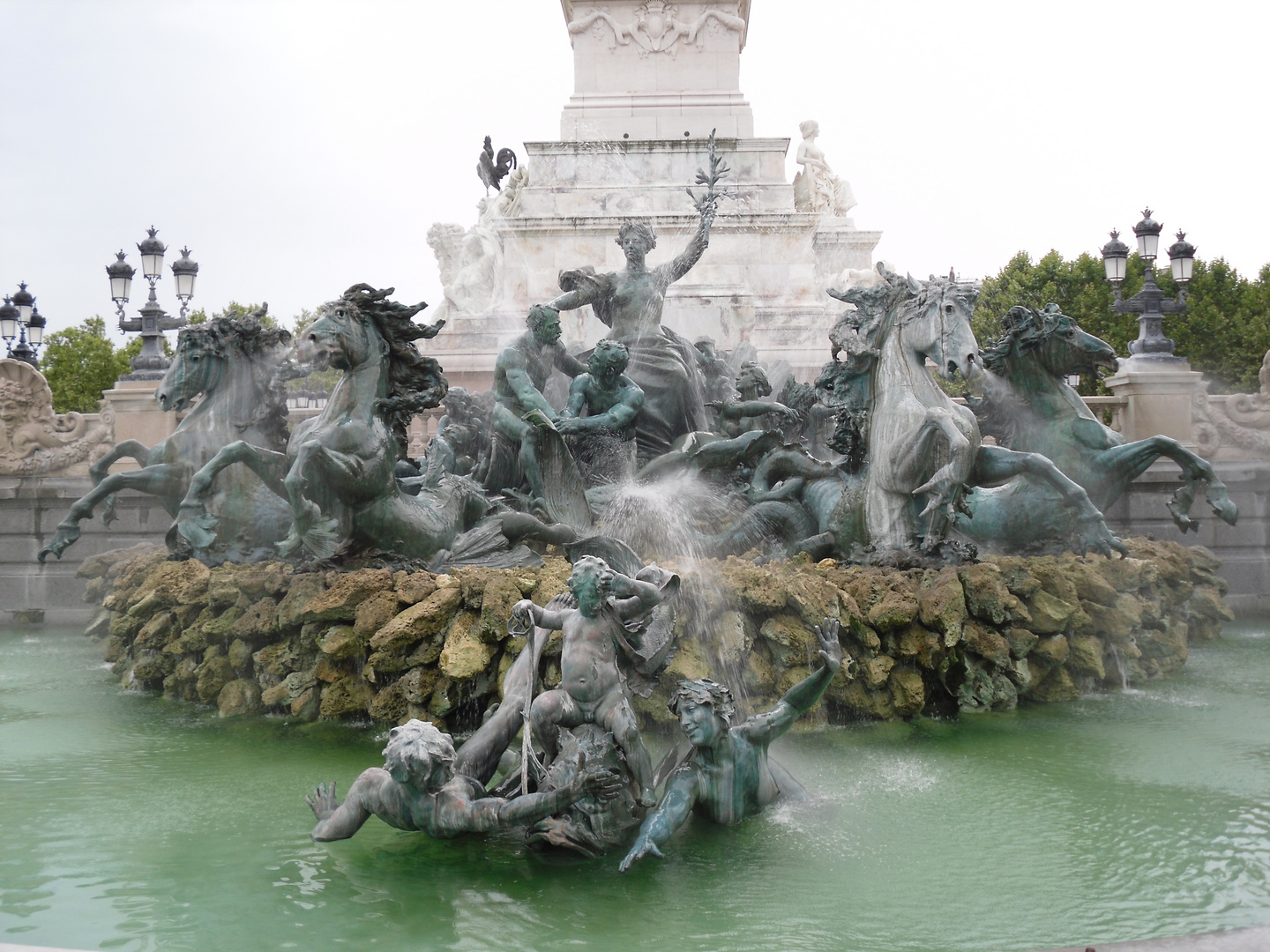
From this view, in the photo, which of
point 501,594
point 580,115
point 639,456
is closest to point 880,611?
point 501,594

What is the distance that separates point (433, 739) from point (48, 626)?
9.63 m

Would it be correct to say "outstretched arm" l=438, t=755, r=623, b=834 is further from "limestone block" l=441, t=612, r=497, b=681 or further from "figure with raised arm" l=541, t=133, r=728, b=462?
"figure with raised arm" l=541, t=133, r=728, b=462

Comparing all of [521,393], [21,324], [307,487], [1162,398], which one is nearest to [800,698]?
[307,487]

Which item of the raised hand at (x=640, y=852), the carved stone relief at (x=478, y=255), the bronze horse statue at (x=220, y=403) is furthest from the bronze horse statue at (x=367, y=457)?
the carved stone relief at (x=478, y=255)

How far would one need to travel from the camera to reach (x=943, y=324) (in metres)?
7.03

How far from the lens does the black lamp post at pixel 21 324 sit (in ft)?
60.2

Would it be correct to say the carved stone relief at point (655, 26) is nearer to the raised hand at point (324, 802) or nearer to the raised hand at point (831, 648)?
the raised hand at point (831, 648)

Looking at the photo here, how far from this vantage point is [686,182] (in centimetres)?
1557

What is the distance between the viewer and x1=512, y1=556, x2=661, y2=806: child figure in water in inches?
165

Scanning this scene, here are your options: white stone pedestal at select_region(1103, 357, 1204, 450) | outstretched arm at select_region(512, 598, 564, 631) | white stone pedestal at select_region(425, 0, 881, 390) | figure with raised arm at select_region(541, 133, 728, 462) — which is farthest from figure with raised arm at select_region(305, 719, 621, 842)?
white stone pedestal at select_region(425, 0, 881, 390)

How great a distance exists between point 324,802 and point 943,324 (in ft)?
15.4

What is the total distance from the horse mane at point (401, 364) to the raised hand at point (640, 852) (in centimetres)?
367

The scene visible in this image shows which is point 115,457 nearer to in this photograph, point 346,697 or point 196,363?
point 196,363

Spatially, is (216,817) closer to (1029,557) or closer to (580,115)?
(1029,557)
